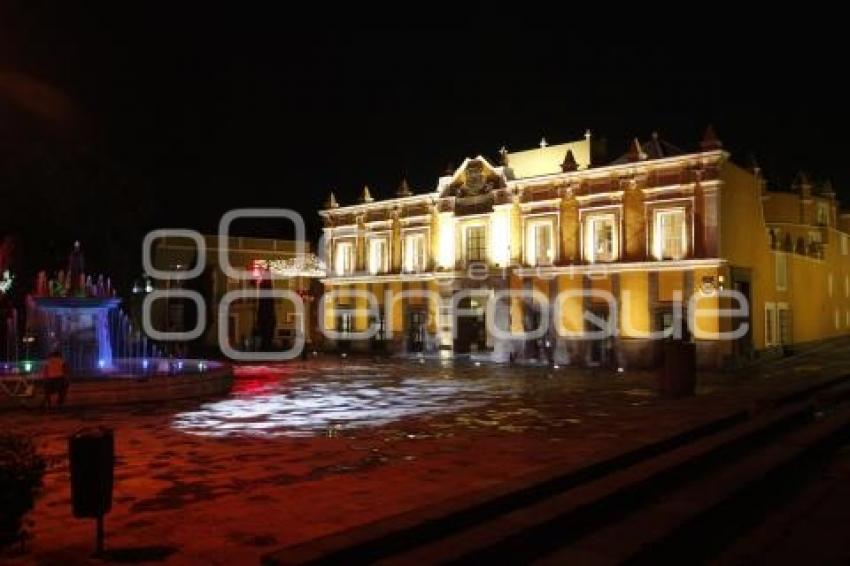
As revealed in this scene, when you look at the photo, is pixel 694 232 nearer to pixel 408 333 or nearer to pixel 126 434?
pixel 408 333

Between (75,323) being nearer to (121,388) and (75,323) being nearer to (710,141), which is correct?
(121,388)

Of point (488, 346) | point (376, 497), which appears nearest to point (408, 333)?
point (488, 346)

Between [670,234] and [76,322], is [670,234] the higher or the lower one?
the higher one

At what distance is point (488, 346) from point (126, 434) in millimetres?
24702

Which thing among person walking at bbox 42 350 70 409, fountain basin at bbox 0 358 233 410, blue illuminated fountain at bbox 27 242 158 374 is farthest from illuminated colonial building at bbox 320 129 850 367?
person walking at bbox 42 350 70 409

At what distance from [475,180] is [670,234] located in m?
10.2

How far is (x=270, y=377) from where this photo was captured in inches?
1064

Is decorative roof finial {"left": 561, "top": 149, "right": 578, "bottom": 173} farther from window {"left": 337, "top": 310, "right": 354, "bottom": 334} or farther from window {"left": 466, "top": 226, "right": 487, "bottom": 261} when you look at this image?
window {"left": 337, "top": 310, "right": 354, "bottom": 334}

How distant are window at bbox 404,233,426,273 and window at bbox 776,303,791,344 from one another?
1673cm

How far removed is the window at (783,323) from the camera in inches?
1329

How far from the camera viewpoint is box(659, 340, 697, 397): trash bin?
63.4 ft

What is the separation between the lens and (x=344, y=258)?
147ft

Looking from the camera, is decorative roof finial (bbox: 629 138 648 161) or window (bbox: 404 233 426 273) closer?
decorative roof finial (bbox: 629 138 648 161)

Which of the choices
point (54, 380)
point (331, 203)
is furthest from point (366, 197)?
point (54, 380)
